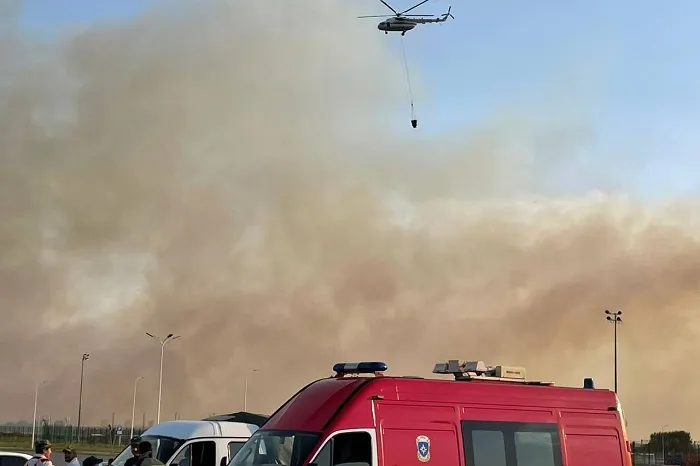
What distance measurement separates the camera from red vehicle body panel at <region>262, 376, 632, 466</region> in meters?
14.1

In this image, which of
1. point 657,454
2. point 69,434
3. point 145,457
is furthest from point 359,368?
point 69,434

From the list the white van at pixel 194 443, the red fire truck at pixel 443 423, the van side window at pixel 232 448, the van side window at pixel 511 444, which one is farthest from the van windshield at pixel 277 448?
the van side window at pixel 232 448

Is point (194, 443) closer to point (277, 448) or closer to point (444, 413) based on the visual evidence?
point (277, 448)

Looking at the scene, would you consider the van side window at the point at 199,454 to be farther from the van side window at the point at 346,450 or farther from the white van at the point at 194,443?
the van side window at the point at 346,450

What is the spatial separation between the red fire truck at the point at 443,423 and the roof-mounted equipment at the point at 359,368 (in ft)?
0.05

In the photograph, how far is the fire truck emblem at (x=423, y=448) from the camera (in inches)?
572

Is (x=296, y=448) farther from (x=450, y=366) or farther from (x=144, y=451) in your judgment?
(x=450, y=366)

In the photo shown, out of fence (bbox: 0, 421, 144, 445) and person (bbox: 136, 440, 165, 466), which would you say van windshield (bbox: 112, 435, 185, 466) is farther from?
fence (bbox: 0, 421, 144, 445)

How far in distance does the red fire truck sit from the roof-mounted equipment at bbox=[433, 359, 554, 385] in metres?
0.02

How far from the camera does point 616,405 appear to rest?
57.4ft

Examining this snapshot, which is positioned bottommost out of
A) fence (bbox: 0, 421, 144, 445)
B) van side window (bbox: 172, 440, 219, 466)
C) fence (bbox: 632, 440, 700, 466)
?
van side window (bbox: 172, 440, 219, 466)

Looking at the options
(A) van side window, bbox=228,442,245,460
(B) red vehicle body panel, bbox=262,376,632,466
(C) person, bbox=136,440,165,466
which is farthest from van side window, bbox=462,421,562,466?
(A) van side window, bbox=228,442,245,460

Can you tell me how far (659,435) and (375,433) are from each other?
65083 millimetres

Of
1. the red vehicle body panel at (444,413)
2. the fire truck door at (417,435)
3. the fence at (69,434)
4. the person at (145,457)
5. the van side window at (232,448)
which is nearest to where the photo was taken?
the red vehicle body panel at (444,413)
